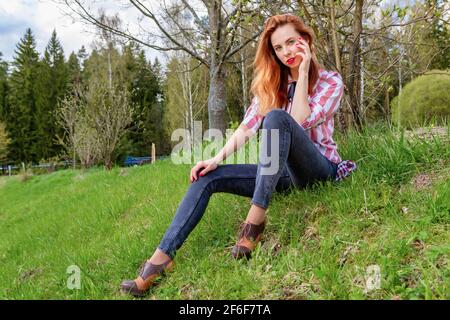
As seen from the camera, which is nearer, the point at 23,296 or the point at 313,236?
the point at 313,236

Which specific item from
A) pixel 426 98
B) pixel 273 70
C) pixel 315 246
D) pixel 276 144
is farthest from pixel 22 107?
pixel 315 246

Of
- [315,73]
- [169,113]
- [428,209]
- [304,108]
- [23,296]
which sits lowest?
[23,296]

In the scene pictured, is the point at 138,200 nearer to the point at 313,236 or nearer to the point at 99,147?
the point at 313,236

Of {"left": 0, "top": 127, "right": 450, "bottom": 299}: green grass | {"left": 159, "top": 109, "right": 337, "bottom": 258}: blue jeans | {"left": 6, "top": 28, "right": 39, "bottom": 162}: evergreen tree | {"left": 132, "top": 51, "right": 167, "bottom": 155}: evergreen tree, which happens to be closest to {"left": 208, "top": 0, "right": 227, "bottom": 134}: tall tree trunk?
{"left": 0, "top": 127, "right": 450, "bottom": 299}: green grass

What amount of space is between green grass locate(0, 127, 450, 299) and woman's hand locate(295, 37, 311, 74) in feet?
2.26

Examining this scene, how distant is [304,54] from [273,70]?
0.85 feet

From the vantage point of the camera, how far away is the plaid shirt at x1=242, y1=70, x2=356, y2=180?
2.31m

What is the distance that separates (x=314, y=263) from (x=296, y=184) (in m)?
0.67

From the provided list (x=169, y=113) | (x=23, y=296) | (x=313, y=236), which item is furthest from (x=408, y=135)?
(x=169, y=113)

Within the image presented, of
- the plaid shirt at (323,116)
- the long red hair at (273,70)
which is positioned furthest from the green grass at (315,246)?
the long red hair at (273,70)

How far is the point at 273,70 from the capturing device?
2.57 metres

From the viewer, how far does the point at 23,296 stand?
2502 mm

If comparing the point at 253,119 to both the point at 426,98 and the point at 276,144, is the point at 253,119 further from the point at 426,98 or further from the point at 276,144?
the point at 426,98

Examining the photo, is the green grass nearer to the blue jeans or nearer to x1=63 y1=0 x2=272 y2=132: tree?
the blue jeans
